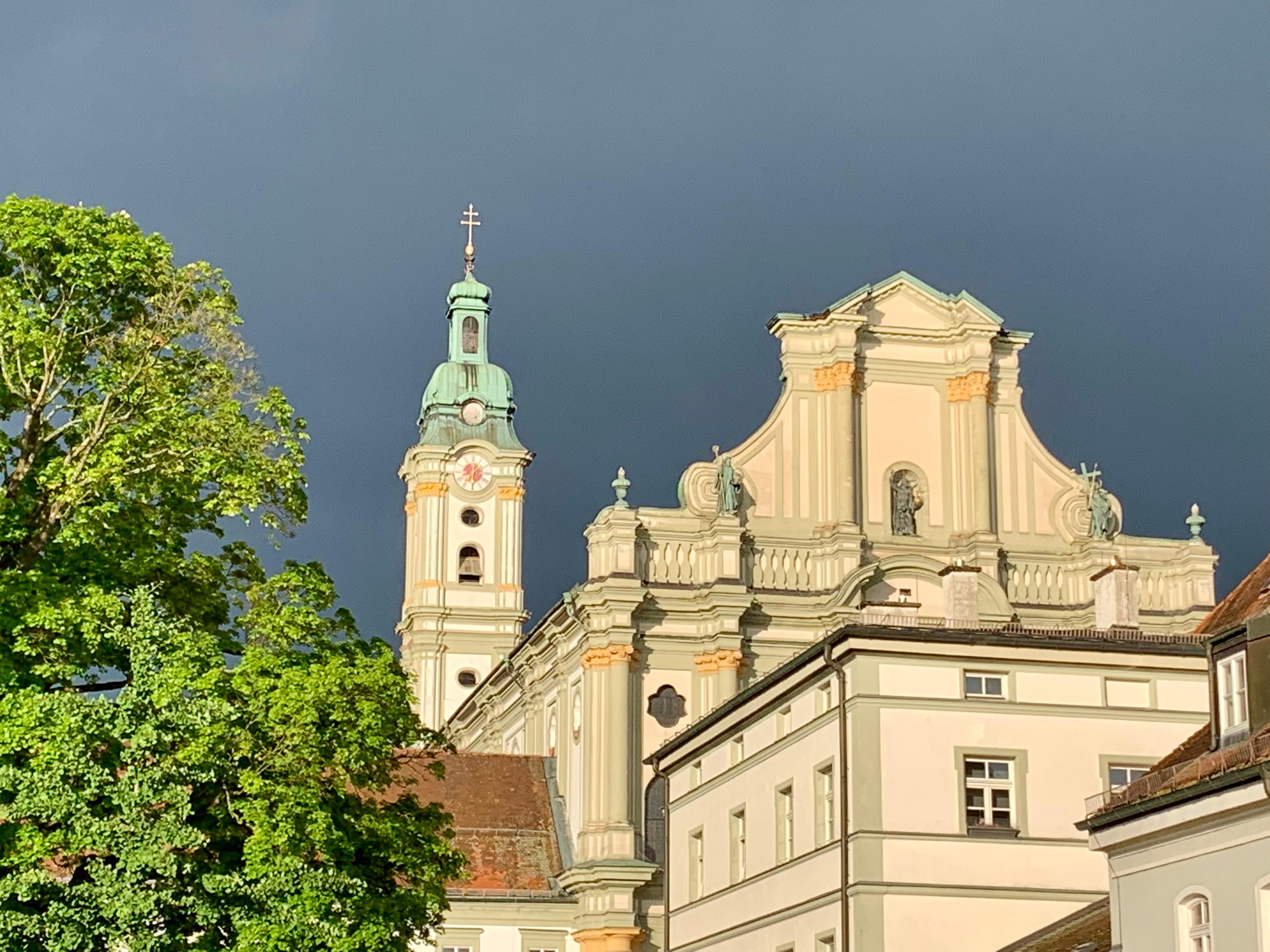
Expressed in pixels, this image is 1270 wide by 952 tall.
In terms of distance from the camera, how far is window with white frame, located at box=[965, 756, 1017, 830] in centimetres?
3809

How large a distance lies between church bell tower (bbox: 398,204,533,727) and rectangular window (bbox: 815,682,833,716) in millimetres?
46473

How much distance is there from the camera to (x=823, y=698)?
3953cm

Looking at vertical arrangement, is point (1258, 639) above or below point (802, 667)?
below

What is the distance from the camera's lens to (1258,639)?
25.4m

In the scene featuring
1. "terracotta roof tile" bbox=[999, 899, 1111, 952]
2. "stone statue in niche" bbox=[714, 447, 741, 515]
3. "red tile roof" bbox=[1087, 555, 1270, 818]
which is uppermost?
"stone statue in niche" bbox=[714, 447, 741, 515]

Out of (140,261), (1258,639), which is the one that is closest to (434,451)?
(140,261)

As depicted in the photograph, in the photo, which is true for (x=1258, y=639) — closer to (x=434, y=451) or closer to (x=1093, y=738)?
(x=1093, y=738)

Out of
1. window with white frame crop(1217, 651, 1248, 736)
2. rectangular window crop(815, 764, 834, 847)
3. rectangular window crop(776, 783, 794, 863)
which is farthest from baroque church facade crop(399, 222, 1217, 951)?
window with white frame crop(1217, 651, 1248, 736)

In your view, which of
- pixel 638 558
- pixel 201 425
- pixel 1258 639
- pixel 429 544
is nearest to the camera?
pixel 1258 639

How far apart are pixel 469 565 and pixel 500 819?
25.3m

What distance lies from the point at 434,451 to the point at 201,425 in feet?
189

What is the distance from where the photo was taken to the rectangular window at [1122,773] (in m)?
38.6

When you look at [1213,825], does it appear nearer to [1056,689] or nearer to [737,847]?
[1056,689]

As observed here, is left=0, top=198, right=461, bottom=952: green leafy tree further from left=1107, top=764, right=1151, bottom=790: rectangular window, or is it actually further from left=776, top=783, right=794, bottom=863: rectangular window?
left=1107, top=764, right=1151, bottom=790: rectangular window
